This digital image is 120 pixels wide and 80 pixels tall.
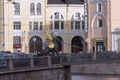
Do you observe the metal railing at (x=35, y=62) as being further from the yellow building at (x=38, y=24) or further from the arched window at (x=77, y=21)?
the arched window at (x=77, y=21)

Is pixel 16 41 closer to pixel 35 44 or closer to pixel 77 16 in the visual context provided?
pixel 35 44

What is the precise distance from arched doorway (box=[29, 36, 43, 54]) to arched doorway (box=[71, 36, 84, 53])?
6.92m

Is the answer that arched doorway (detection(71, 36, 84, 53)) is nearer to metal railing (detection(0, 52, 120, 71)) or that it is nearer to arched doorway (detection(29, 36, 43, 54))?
arched doorway (detection(29, 36, 43, 54))

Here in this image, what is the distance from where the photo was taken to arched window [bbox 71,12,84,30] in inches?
4747

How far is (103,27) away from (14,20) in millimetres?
A: 23352

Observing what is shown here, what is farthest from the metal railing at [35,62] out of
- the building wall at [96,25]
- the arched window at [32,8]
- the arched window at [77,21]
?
the arched window at [77,21]

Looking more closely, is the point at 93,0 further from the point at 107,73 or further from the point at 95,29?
the point at 107,73

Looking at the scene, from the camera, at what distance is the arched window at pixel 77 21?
121m

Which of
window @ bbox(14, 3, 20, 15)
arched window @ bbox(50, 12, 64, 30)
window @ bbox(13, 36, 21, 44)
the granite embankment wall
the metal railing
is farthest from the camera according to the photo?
arched window @ bbox(50, 12, 64, 30)

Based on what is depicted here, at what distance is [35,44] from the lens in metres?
118

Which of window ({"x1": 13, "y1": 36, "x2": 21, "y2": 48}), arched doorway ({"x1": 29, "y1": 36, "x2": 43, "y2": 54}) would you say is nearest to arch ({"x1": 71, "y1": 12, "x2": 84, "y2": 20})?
arched doorway ({"x1": 29, "y1": 36, "x2": 43, "y2": 54})

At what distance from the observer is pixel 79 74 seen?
78.9 metres

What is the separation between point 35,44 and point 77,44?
884cm

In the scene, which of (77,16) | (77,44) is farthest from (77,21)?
(77,44)
